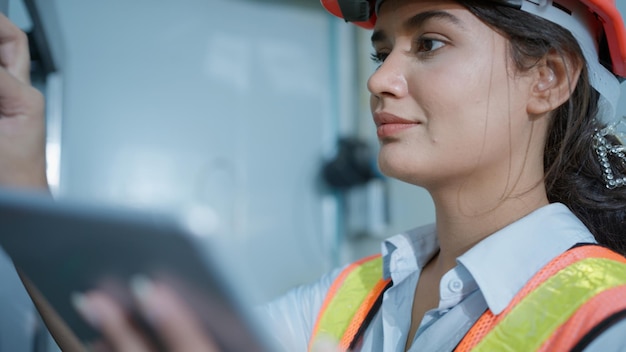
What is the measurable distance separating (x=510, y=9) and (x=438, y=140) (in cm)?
21

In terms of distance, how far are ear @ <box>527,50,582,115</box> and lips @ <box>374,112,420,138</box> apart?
7.0 inches

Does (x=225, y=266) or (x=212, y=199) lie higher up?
(x=225, y=266)

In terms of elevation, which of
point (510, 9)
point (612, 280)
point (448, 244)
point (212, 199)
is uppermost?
point (510, 9)

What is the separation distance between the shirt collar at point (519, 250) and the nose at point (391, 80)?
0.24m

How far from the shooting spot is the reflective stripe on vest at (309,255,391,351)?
94 centimetres

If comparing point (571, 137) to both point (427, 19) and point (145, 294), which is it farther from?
point (145, 294)

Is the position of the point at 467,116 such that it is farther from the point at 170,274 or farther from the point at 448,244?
the point at 170,274

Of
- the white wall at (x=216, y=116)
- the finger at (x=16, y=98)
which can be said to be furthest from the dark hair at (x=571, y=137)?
the white wall at (x=216, y=116)

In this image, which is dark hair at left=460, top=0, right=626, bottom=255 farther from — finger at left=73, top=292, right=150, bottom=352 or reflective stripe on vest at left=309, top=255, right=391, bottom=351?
finger at left=73, top=292, right=150, bottom=352

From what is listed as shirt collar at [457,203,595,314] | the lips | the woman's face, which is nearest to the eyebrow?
the woman's face

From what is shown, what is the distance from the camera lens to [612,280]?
0.70 meters

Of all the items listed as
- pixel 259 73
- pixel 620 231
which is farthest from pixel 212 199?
pixel 620 231

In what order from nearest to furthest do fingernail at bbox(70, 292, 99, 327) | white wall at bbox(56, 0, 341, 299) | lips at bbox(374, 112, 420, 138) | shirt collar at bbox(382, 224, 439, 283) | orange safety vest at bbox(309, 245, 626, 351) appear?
fingernail at bbox(70, 292, 99, 327) < orange safety vest at bbox(309, 245, 626, 351) < lips at bbox(374, 112, 420, 138) < shirt collar at bbox(382, 224, 439, 283) < white wall at bbox(56, 0, 341, 299)

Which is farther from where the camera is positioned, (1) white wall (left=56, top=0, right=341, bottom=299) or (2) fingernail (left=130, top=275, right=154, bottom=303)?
(1) white wall (left=56, top=0, right=341, bottom=299)
